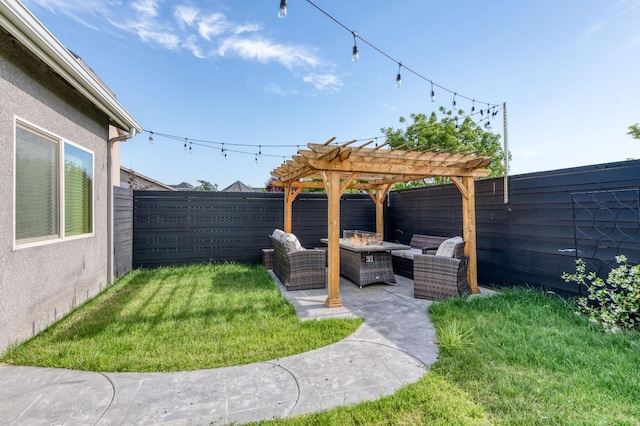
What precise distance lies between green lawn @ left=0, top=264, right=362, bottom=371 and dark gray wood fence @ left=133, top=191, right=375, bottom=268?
6.56 ft

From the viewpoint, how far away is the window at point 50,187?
10.6 feet

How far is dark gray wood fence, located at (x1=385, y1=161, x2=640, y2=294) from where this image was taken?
3840mm

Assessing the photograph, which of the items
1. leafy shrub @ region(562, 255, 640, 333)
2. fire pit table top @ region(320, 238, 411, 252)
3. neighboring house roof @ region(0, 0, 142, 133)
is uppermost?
neighboring house roof @ region(0, 0, 142, 133)

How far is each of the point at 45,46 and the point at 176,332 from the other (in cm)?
317

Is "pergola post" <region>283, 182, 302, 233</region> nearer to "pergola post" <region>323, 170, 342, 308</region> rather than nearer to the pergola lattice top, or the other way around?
the pergola lattice top

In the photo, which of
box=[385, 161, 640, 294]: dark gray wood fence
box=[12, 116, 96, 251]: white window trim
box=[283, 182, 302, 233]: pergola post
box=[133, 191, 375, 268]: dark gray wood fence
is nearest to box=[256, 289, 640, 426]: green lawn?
box=[385, 161, 640, 294]: dark gray wood fence

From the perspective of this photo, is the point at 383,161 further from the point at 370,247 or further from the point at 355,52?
the point at 355,52

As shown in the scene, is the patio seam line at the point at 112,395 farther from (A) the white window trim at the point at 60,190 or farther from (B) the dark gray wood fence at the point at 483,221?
(B) the dark gray wood fence at the point at 483,221

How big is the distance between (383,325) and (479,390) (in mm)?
1505

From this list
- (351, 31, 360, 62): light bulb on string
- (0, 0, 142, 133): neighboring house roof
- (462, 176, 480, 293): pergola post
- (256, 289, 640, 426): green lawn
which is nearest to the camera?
(256, 289, 640, 426): green lawn

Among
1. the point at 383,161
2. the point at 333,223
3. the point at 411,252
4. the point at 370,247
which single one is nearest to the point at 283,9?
the point at 383,161

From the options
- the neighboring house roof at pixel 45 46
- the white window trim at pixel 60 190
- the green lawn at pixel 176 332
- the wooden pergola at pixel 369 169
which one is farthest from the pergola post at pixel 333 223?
the white window trim at pixel 60 190

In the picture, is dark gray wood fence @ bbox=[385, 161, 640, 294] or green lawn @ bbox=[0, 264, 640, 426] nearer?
green lawn @ bbox=[0, 264, 640, 426]

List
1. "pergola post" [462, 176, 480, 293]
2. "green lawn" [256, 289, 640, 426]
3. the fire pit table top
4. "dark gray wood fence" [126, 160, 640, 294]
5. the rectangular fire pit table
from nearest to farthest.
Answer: "green lawn" [256, 289, 640, 426] → "dark gray wood fence" [126, 160, 640, 294] → "pergola post" [462, 176, 480, 293] → the fire pit table top → the rectangular fire pit table
